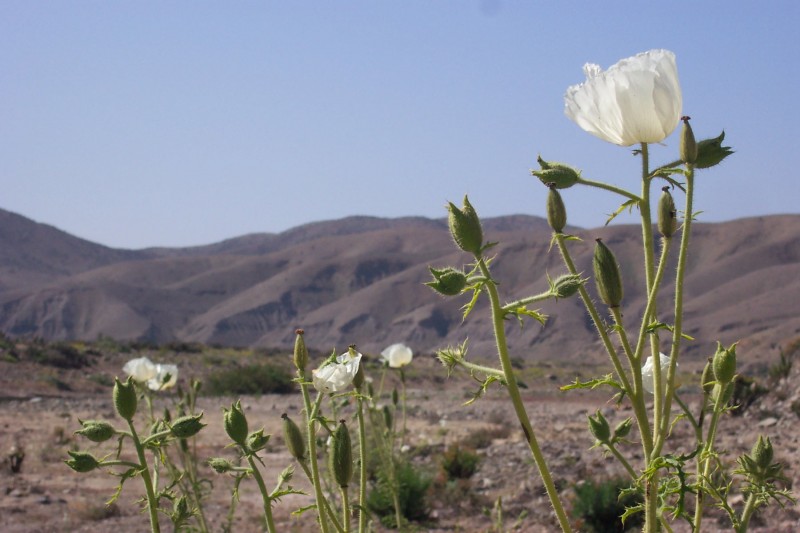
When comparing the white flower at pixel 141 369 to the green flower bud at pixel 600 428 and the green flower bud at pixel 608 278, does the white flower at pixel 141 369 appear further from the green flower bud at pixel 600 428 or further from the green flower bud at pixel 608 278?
the green flower bud at pixel 608 278

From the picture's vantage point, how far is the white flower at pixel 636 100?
148 cm

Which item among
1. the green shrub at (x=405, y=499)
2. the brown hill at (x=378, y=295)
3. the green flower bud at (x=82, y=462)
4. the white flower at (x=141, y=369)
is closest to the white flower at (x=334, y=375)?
the green flower bud at (x=82, y=462)

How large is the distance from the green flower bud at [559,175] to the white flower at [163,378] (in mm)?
2749

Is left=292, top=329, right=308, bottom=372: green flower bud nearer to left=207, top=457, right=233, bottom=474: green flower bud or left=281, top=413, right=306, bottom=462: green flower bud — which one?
left=281, top=413, right=306, bottom=462: green flower bud

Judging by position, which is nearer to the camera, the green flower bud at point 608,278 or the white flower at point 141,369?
the green flower bud at point 608,278

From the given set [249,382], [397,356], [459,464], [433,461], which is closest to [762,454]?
[397,356]

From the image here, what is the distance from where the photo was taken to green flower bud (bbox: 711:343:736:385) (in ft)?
5.41

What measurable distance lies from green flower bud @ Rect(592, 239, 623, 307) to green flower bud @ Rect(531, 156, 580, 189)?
4.9 inches

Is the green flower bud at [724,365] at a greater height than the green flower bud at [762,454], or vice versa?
the green flower bud at [724,365]

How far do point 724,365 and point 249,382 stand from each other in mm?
17084

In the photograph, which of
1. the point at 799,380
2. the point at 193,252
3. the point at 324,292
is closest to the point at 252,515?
the point at 799,380

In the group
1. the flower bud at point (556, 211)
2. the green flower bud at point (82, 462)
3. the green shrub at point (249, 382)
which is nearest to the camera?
the flower bud at point (556, 211)

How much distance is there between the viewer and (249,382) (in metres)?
18.1

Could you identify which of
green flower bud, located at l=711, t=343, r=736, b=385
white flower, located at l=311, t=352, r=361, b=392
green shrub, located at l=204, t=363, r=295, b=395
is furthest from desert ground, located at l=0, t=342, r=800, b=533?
green shrub, located at l=204, t=363, r=295, b=395
